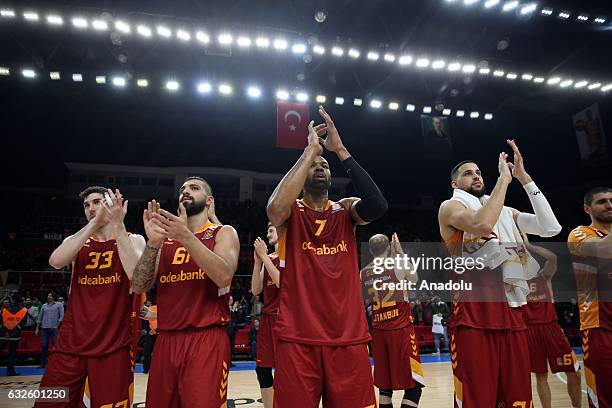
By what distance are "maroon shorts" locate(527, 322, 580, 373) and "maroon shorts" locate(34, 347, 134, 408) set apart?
4.99m

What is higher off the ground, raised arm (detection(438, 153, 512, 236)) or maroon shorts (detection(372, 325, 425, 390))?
raised arm (detection(438, 153, 512, 236))

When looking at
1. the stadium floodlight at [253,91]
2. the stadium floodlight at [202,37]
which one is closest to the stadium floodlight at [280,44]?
the stadium floodlight at [253,91]

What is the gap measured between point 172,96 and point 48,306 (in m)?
7.72

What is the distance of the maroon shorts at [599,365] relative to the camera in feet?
11.7

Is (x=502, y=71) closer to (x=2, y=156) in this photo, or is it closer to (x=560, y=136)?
(x=560, y=136)

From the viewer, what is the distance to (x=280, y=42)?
1243 centimetres

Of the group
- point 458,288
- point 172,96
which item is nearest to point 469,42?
point 172,96

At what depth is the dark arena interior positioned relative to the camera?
116 inches

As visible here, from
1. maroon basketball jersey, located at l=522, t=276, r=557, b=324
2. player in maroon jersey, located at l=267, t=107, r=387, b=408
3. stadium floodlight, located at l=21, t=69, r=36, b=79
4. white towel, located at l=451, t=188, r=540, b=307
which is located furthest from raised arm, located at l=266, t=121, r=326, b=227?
stadium floodlight, located at l=21, t=69, r=36, b=79

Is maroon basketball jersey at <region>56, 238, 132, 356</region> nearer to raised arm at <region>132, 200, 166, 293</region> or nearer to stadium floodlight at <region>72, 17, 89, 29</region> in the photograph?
raised arm at <region>132, 200, 166, 293</region>

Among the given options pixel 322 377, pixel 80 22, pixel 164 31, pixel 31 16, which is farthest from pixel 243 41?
pixel 322 377

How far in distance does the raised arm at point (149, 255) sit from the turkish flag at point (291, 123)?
1023 centimetres

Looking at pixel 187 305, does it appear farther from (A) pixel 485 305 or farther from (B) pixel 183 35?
(B) pixel 183 35

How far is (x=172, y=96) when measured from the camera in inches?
556
